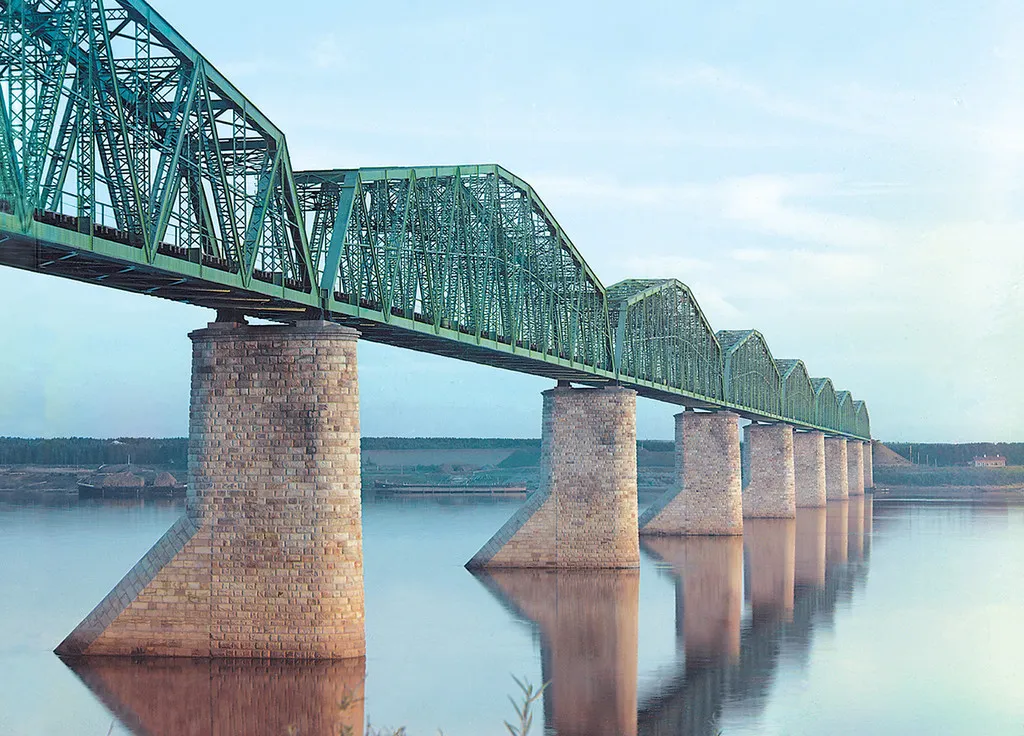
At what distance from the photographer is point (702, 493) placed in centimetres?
8800

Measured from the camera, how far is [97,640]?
35.1 m

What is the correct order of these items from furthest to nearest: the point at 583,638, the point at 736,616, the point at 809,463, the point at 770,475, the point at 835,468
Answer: the point at 835,468, the point at 809,463, the point at 770,475, the point at 736,616, the point at 583,638

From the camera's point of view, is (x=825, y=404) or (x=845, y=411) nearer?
(x=825, y=404)

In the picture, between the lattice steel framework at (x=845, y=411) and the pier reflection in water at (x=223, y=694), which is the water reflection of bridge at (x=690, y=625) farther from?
the lattice steel framework at (x=845, y=411)

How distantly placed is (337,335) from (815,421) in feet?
392

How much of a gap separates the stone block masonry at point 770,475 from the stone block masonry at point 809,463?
74.9 feet

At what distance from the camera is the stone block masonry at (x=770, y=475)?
4429 inches

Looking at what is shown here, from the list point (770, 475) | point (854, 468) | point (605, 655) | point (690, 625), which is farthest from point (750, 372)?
point (854, 468)

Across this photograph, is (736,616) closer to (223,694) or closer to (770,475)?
(223,694)

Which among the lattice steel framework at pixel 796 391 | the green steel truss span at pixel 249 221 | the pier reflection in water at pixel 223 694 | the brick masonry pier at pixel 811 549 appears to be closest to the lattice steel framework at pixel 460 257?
the green steel truss span at pixel 249 221

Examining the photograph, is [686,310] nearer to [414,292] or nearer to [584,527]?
[584,527]

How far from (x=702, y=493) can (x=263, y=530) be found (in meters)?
56.8

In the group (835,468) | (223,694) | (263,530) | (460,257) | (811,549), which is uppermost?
(460,257)

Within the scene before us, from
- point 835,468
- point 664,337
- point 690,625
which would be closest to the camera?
point 690,625
